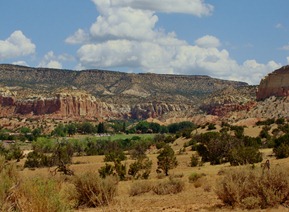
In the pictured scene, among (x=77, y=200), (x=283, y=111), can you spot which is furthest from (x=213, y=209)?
(x=283, y=111)

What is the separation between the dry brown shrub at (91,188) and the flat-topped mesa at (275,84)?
370 ft

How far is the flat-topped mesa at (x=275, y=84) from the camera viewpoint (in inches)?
5054

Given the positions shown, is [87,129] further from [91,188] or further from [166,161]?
[91,188]

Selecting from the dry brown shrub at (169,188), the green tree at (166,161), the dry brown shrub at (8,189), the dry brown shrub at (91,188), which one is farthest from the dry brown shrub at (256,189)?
the green tree at (166,161)

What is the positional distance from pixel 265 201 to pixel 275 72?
12882 centimetres

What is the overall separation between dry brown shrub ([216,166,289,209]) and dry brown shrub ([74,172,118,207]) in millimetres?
4821

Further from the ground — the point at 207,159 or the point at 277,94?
the point at 277,94

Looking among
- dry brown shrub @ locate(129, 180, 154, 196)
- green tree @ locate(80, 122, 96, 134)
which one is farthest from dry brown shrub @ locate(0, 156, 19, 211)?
green tree @ locate(80, 122, 96, 134)

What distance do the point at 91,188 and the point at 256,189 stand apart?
6.83 meters

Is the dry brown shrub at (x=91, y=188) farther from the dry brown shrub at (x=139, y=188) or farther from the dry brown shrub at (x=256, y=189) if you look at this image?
the dry brown shrub at (x=256, y=189)

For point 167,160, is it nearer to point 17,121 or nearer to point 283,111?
point 283,111

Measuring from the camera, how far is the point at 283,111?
367 feet

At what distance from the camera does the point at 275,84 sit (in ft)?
436

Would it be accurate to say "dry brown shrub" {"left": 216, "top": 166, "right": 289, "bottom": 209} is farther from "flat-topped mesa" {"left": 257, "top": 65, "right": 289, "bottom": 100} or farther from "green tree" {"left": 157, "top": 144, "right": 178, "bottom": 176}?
"flat-topped mesa" {"left": 257, "top": 65, "right": 289, "bottom": 100}
